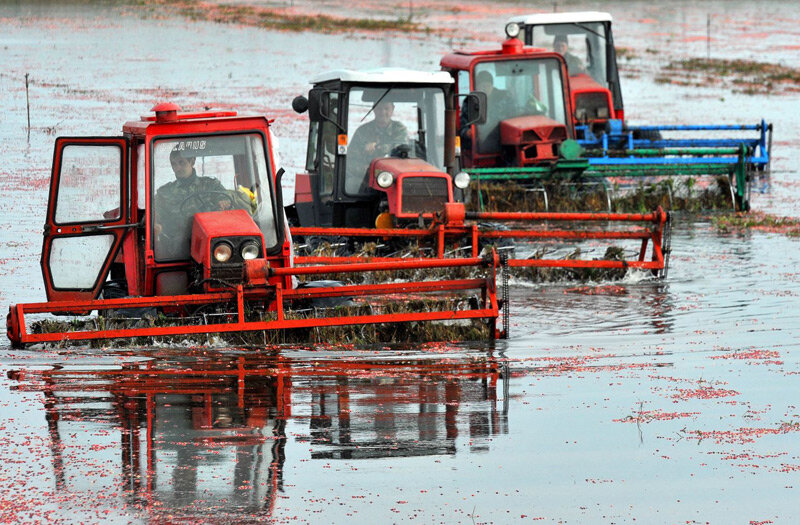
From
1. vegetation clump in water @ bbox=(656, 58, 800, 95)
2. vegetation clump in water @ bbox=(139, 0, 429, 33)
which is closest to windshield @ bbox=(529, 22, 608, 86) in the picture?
vegetation clump in water @ bbox=(656, 58, 800, 95)

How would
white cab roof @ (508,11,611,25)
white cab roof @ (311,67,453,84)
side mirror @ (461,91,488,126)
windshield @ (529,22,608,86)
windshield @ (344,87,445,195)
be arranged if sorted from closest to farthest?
white cab roof @ (311,67,453,84) < windshield @ (344,87,445,195) < side mirror @ (461,91,488,126) < white cab roof @ (508,11,611,25) < windshield @ (529,22,608,86)

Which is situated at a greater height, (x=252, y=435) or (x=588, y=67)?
(x=588, y=67)

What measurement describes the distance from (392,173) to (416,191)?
34 cm

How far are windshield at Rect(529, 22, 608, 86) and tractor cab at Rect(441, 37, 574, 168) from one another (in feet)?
9.66

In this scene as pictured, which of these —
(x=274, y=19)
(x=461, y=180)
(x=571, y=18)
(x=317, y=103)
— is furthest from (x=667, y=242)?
(x=274, y=19)

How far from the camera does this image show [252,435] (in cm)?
848

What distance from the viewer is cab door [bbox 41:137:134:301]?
1164cm

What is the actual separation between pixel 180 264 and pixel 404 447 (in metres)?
3.81

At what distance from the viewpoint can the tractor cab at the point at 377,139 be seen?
15438 millimetres

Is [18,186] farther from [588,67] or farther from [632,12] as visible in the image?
[632,12]

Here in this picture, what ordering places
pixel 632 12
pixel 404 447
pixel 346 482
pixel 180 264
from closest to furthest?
pixel 346 482
pixel 404 447
pixel 180 264
pixel 632 12

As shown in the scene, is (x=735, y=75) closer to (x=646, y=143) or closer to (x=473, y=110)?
(x=646, y=143)

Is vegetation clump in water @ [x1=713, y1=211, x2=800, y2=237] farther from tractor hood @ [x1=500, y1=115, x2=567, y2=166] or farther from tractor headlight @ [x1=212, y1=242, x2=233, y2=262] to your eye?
Answer: tractor headlight @ [x1=212, y1=242, x2=233, y2=262]

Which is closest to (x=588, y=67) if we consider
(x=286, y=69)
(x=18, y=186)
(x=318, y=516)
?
(x=18, y=186)
